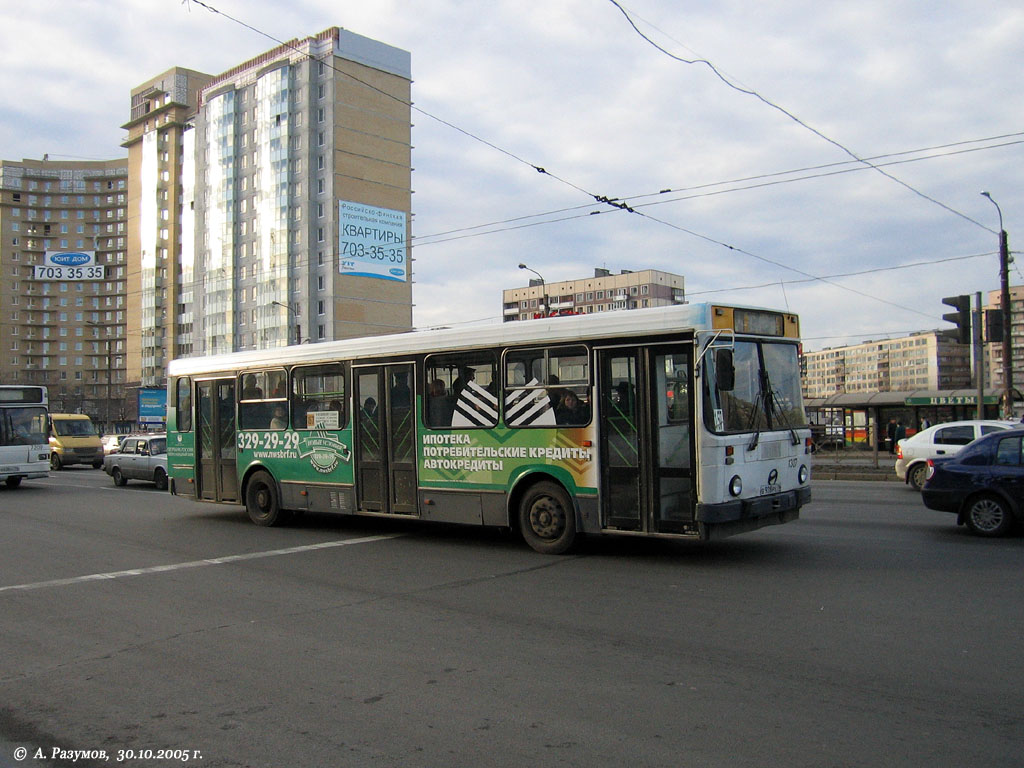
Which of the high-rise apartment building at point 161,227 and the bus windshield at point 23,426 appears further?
the high-rise apartment building at point 161,227

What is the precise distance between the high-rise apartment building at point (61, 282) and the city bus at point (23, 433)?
121217 mm

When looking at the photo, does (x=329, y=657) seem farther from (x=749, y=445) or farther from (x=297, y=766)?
(x=749, y=445)

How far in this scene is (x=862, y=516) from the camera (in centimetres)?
1384

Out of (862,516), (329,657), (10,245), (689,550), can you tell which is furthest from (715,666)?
(10,245)

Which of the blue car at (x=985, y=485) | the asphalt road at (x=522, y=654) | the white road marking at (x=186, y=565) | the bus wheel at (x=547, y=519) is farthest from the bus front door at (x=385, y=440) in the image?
the blue car at (x=985, y=485)

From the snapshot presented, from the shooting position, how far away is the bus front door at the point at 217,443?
14.7 m

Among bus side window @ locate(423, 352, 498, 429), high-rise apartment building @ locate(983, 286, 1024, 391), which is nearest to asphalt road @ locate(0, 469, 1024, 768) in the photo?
bus side window @ locate(423, 352, 498, 429)

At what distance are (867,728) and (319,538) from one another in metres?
9.28

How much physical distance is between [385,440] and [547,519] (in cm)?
300

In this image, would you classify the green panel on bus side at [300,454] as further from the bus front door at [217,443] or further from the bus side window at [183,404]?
the bus side window at [183,404]

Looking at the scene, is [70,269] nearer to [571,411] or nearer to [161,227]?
[161,227]

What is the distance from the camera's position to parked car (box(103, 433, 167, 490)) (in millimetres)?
23781

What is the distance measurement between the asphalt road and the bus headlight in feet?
2.87

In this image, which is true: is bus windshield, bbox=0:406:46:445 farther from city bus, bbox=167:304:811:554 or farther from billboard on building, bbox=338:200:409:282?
billboard on building, bbox=338:200:409:282
